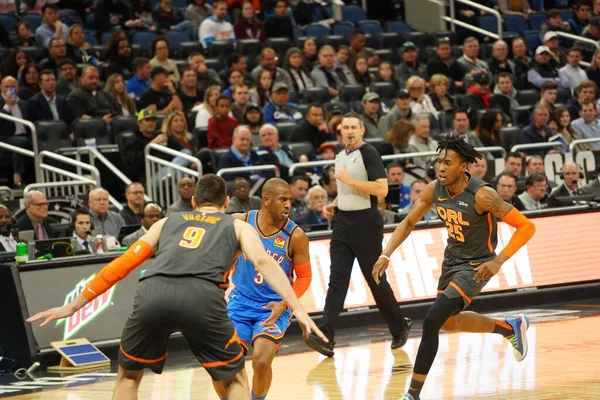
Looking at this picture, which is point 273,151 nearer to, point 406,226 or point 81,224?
point 81,224

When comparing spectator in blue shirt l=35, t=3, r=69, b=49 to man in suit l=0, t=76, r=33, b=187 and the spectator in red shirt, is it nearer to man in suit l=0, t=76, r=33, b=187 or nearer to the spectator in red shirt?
man in suit l=0, t=76, r=33, b=187

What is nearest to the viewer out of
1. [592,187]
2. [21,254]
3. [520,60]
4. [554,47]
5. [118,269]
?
[118,269]

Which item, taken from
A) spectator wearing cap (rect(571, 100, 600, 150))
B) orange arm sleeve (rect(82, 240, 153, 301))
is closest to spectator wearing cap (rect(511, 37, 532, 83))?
spectator wearing cap (rect(571, 100, 600, 150))

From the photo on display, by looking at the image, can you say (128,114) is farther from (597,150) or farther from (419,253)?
(597,150)

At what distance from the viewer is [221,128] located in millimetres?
15562

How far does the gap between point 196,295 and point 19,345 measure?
5309mm

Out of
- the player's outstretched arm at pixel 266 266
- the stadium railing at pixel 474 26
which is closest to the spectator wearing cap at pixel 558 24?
the stadium railing at pixel 474 26

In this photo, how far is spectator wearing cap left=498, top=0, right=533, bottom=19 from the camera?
78.0 ft

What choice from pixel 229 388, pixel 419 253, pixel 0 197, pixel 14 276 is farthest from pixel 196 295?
pixel 0 197

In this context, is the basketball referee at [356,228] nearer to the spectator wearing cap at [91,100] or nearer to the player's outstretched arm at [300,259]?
the player's outstretched arm at [300,259]

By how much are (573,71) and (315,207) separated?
8841mm

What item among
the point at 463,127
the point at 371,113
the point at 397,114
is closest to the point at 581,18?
the point at 463,127

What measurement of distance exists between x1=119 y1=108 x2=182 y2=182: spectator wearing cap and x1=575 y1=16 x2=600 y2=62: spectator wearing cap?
10473 mm

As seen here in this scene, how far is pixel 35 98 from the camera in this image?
15609 mm
